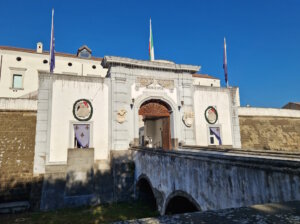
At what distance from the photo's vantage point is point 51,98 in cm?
1206

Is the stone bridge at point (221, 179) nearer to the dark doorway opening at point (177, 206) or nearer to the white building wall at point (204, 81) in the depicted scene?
the dark doorway opening at point (177, 206)

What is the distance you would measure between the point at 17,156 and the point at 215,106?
14803mm

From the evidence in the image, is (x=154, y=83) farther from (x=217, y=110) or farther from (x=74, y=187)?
(x=74, y=187)

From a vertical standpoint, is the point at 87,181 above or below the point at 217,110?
below

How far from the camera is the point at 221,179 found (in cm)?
495

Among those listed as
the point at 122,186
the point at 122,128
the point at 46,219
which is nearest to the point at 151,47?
the point at 122,128

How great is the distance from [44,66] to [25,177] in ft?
61.8

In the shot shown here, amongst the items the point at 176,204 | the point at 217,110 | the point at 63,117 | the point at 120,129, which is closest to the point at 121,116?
the point at 120,129

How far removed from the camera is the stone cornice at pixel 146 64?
518 inches

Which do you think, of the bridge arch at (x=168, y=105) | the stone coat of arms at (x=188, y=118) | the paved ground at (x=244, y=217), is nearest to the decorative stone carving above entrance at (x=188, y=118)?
the stone coat of arms at (x=188, y=118)

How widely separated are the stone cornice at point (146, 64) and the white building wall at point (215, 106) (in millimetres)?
1945

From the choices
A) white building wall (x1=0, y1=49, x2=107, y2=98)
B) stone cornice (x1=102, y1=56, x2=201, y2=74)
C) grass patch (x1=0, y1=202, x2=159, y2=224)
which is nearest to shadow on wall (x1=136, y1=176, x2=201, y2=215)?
grass patch (x1=0, y1=202, x2=159, y2=224)

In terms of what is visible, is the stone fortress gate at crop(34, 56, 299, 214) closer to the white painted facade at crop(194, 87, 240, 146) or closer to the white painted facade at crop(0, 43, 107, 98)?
the white painted facade at crop(194, 87, 240, 146)

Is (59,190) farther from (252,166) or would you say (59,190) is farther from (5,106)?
(252,166)
